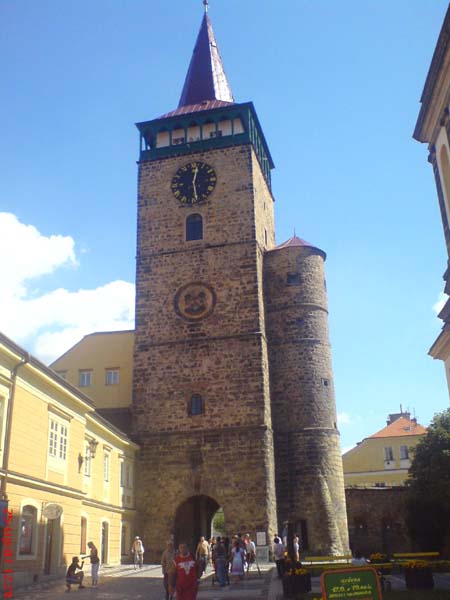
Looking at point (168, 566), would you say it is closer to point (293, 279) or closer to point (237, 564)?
point (237, 564)

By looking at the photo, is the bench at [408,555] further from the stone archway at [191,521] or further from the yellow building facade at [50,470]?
the yellow building facade at [50,470]

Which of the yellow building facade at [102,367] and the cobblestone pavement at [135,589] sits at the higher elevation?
the yellow building facade at [102,367]

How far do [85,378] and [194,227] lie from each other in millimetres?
10024

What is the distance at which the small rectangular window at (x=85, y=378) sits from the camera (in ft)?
115

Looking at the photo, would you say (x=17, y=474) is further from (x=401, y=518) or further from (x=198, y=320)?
(x=401, y=518)

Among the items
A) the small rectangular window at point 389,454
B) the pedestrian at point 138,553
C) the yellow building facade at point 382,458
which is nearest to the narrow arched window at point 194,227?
the pedestrian at point 138,553

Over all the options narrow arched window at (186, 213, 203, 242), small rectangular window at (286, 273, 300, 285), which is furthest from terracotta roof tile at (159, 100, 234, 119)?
small rectangular window at (286, 273, 300, 285)

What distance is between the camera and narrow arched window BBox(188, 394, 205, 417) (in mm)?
31125

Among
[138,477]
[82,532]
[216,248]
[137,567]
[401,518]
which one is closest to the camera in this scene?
[82,532]

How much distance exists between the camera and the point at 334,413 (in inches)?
1277

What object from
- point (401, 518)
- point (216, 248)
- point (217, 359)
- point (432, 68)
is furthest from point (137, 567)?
point (432, 68)

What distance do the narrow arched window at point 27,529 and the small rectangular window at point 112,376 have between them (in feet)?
52.3

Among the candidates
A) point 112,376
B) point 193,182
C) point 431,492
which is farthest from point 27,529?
point 431,492

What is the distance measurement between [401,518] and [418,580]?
2311 cm
